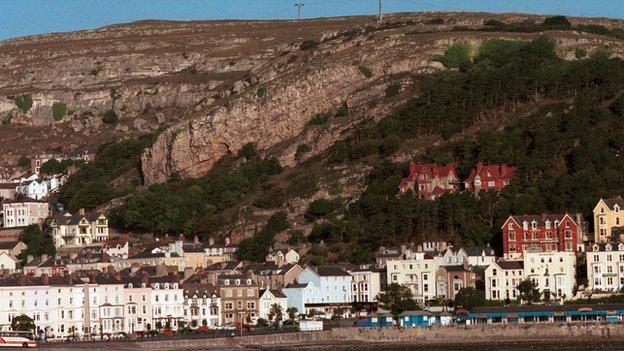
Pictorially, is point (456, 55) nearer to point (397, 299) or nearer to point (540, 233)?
point (540, 233)

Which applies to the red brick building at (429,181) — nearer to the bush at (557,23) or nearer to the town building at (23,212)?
the town building at (23,212)

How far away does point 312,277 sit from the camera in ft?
403

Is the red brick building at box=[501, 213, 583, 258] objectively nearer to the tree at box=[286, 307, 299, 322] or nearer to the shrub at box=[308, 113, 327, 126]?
the tree at box=[286, 307, 299, 322]

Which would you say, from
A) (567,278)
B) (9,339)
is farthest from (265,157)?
(9,339)

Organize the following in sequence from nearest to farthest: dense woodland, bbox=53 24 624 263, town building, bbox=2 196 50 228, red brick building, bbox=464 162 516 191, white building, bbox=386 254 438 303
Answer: white building, bbox=386 254 438 303 < dense woodland, bbox=53 24 624 263 < red brick building, bbox=464 162 516 191 < town building, bbox=2 196 50 228

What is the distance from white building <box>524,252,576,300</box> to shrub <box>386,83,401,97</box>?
138ft

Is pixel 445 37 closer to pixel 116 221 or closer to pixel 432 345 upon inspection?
pixel 116 221

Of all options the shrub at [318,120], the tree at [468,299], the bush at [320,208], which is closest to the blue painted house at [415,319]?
the tree at [468,299]

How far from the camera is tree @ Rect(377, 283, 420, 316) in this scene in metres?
113

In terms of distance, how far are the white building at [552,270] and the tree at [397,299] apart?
24.5ft

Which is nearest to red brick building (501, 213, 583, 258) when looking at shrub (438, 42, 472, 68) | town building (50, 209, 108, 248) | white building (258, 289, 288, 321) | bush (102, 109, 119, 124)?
white building (258, 289, 288, 321)

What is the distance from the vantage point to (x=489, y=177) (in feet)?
440

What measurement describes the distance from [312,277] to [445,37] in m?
51.3

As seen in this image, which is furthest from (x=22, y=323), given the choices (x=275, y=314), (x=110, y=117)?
(x=110, y=117)
